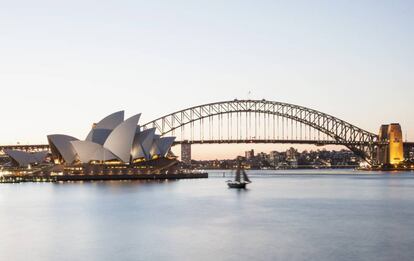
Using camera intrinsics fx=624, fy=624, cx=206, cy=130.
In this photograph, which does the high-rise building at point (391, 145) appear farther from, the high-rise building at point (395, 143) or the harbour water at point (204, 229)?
the harbour water at point (204, 229)

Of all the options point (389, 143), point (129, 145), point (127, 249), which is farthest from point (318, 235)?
Result: point (389, 143)

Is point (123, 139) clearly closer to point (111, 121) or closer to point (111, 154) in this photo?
point (111, 121)

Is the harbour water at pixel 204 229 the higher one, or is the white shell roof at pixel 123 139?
the white shell roof at pixel 123 139

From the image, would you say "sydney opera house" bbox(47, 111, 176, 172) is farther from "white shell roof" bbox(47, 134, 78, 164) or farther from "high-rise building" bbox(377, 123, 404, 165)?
"high-rise building" bbox(377, 123, 404, 165)

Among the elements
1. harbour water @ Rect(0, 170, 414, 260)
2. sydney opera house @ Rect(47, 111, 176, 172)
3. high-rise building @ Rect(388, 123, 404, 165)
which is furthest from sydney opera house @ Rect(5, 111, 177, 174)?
high-rise building @ Rect(388, 123, 404, 165)

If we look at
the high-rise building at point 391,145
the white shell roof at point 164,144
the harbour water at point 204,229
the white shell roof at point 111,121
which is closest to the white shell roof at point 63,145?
the white shell roof at point 111,121

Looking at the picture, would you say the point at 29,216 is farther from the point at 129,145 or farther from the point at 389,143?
the point at 389,143

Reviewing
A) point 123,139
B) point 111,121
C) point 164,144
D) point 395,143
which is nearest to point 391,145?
point 395,143
